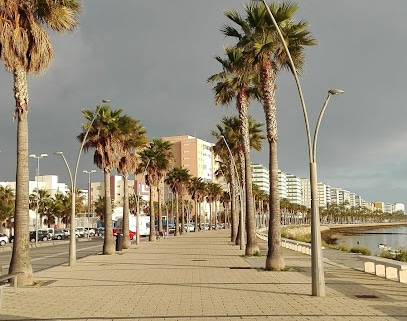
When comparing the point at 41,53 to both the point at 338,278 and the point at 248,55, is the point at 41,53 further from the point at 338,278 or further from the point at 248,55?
the point at 338,278

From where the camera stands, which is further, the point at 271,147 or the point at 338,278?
the point at 271,147

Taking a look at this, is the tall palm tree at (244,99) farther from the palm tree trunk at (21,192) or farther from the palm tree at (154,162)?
the palm tree at (154,162)

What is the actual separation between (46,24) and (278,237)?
1154 cm

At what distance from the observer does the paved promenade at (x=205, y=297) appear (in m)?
10.3

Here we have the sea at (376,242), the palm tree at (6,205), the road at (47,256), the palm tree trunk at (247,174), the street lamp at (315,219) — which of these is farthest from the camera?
the palm tree at (6,205)

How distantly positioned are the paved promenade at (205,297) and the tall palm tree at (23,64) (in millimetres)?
1451

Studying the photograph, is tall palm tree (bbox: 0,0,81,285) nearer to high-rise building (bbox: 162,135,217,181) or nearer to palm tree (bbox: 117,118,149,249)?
palm tree (bbox: 117,118,149,249)

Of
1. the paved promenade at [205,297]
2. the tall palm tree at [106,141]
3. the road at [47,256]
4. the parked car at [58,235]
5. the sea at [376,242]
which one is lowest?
the sea at [376,242]

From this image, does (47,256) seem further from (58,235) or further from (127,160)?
(58,235)

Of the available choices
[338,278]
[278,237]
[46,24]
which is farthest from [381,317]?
[46,24]

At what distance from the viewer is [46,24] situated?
16875 mm

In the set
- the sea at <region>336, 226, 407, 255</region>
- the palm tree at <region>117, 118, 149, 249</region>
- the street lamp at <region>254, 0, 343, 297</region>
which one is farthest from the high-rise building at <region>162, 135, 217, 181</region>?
the street lamp at <region>254, 0, 343, 297</region>

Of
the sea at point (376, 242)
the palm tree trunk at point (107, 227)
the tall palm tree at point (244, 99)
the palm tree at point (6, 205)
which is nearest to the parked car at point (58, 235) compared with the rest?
the palm tree at point (6, 205)

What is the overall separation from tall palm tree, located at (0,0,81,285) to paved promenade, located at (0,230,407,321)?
1451mm
